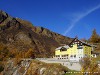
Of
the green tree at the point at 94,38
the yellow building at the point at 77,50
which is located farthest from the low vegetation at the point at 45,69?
the green tree at the point at 94,38

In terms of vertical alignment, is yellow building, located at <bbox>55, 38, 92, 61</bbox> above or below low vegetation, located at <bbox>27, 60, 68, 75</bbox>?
above

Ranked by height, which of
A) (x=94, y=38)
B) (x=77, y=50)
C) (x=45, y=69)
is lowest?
(x=45, y=69)

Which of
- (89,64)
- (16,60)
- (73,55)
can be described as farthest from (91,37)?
(89,64)

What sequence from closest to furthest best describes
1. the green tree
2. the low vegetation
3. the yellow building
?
the low vegetation < the yellow building < the green tree

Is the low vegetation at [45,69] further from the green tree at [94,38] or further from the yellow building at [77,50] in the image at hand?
the green tree at [94,38]

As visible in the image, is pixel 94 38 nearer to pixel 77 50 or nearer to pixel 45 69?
pixel 77 50

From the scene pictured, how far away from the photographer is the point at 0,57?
440 feet

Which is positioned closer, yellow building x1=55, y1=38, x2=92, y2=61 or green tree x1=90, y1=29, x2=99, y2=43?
yellow building x1=55, y1=38, x2=92, y2=61

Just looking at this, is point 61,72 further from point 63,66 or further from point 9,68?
point 9,68

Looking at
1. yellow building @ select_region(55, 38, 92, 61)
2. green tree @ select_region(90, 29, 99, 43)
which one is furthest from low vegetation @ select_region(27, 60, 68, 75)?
green tree @ select_region(90, 29, 99, 43)

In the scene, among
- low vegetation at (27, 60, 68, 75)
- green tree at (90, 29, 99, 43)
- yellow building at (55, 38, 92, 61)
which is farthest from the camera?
green tree at (90, 29, 99, 43)

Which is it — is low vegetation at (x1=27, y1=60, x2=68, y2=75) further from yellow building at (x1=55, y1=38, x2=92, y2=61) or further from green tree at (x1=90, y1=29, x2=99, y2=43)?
green tree at (x1=90, y1=29, x2=99, y2=43)

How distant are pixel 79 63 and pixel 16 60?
3421 centimetres

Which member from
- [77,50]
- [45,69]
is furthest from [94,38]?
[45,69]
